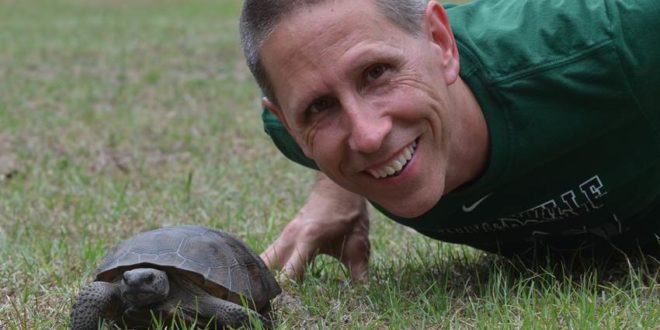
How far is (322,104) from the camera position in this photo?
3.06m

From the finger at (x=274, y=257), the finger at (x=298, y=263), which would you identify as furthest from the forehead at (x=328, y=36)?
the finger at (x=274, y=257)

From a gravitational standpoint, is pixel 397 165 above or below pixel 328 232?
above

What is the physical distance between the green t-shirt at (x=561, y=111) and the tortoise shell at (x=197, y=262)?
A: 0.70 metres

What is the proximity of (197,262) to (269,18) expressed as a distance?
0.74m

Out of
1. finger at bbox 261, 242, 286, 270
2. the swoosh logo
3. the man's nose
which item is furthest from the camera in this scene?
finger at bbox 261, 242, 286, 270

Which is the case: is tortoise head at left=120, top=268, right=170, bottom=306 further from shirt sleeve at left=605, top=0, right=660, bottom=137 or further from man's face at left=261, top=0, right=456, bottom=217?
shirt sleeve at left=605, top=0, right=660, bottom=137

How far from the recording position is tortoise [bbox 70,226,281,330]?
3131 mm

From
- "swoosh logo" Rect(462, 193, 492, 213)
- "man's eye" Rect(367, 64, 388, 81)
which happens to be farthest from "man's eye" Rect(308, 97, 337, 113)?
"swoosh logo" Rect(462, 193, 492, 213)

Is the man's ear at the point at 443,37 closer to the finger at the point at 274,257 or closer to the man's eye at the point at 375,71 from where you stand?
the man's eye at the point at 375,71

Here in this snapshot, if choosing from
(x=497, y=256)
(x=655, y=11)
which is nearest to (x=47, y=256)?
(x=497, y=256)

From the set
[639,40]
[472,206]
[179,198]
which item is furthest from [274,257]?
[179,198]

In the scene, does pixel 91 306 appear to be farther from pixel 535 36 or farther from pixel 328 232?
pixel 535 36

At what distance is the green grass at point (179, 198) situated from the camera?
11.0ft

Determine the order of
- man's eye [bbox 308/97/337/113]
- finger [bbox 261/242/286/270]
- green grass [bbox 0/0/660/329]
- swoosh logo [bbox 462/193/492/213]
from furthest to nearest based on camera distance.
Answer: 1. finger [bbox 261/242/286/270]
2. swoosh logo [bbox 462/193/492/213]
3. green grass [bbox 0/0/660/329]
4. man's eye [bbox 308/97/337/113]
